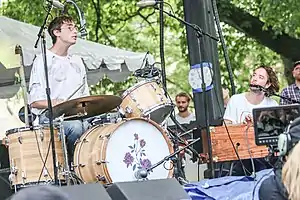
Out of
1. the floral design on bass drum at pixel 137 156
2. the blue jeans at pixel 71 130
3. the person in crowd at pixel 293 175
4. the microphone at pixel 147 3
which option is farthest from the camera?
the microphone at pixel 147 3

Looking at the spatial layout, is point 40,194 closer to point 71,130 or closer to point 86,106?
point 86,106

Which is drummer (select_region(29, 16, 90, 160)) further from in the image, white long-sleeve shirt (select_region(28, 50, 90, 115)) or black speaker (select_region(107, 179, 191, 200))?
black speaker (select_region(107, 179, 191, 200))

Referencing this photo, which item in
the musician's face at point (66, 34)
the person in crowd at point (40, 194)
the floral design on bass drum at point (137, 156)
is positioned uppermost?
the musician's face at point (66, 34)

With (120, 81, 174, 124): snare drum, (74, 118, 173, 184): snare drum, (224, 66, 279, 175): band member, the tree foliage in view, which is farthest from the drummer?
the tree foliage

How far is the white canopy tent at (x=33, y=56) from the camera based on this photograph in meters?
8.48

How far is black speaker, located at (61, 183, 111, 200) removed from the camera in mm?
4453

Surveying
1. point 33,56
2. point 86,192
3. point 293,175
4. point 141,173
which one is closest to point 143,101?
point 141,173

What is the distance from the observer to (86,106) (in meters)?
5.70

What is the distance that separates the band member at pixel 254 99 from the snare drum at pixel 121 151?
979 mm

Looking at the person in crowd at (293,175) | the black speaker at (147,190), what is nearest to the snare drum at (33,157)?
the black speaker at (147,190)

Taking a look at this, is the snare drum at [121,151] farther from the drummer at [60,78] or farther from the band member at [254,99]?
the band member at [254,99]

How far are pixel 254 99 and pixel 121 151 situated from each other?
156 centimetres

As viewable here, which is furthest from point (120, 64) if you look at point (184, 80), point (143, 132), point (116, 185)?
point (184, 80)

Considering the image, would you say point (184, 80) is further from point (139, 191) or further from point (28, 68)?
point (139, 191)
